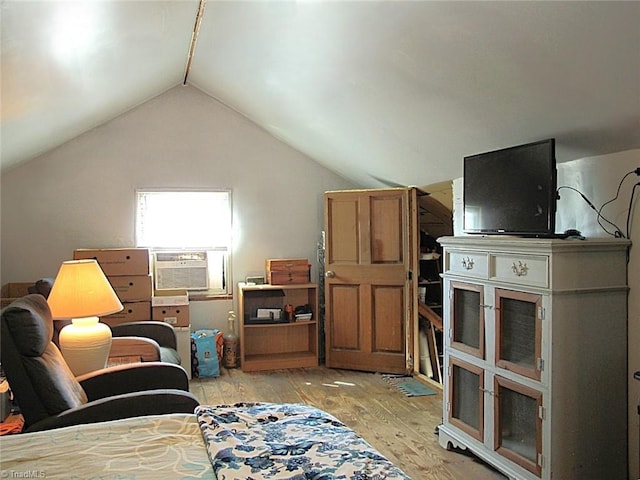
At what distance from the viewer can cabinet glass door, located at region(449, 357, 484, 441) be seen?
3.21 meters

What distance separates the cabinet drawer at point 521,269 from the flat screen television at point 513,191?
0.16 metres

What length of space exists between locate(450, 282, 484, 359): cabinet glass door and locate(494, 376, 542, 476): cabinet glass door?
0.85 ft

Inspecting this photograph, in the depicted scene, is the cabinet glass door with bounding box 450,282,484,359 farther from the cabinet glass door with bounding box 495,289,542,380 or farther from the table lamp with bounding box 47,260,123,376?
the table lamp with bounding box 47,260,123,376

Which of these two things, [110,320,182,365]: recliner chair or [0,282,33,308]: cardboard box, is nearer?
[110,320,182,365]: recliner chair

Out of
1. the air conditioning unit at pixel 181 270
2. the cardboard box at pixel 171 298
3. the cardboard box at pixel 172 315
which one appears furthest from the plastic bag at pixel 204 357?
the air conditioning unit at pixel 181 270

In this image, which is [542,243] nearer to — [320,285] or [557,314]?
[557,314]

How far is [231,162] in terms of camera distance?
582 centimetres

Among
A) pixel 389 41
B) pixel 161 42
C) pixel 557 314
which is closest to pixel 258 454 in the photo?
pixel 557 314

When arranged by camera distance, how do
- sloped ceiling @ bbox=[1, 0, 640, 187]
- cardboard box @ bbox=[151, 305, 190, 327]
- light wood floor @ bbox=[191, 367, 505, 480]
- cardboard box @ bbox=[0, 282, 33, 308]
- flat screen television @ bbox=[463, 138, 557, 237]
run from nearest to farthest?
sloped ceiling @ bbox=[1, 0, 640, 187] → flat screen television @ bbox=[463, 138, 557, 237] → light wood floor @ bbox=[191, 367, 505, 480] → cardboard box @ bbox=[0, 282, 33, 308] → cardboard box @ bbox=[151, 305, 190, 327]

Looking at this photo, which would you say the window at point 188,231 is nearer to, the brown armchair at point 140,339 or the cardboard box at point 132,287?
the cardboard box at point 132,287

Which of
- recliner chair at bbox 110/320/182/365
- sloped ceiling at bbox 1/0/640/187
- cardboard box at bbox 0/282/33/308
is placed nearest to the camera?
sloped ceiling at bbox 1/0/640/187

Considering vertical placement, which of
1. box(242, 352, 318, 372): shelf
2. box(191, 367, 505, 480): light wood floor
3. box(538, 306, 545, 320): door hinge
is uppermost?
A: box(538, 306, 545, 320): door hinge

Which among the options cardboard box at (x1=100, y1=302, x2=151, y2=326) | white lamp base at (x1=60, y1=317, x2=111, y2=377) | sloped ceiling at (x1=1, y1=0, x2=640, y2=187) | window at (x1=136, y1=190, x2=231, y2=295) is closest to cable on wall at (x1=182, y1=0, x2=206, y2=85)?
sloped ceiling at (x1=1, y1=0, x2=640, y2=187)

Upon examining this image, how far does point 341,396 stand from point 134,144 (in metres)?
3.04
